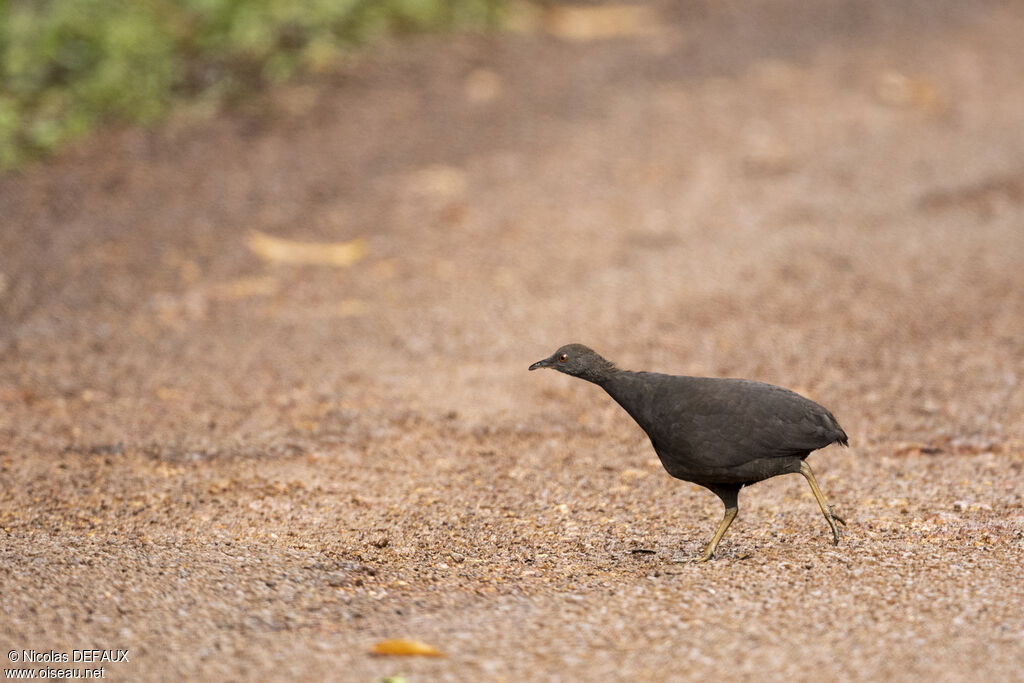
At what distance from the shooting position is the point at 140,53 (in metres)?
11.6

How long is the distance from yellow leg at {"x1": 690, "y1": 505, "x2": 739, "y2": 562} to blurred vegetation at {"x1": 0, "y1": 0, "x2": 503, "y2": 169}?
844cm

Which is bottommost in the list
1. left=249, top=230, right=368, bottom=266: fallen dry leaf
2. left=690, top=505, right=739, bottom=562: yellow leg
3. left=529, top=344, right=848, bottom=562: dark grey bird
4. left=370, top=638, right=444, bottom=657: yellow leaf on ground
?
left=249, top=230, right=368, bottom=266: fallen dry leaf

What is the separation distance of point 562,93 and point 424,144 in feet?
6.94

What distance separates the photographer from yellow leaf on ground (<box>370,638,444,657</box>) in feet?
11.0

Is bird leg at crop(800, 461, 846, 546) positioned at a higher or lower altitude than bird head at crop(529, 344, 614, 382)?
lower

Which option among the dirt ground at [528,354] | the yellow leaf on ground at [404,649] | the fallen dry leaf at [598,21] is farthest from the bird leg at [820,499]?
the fallen dry leaf at [598,21]

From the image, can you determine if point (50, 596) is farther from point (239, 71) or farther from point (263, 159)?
point (239, 71)

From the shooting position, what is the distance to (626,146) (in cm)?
1138

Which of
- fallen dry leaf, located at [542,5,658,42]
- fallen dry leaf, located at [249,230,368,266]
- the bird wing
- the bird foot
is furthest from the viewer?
fallen dry leaf, located at [542,5,658,42]

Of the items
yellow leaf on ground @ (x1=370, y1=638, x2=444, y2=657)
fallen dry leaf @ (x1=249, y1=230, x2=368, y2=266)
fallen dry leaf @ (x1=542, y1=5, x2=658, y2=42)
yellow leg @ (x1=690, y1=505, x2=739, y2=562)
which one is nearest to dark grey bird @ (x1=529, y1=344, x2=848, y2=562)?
yellow leg @ (x1=690, y1=505, x2=739, y2=562)

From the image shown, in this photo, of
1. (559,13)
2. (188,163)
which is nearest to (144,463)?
(188,163)

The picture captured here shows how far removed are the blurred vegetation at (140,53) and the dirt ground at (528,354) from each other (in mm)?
415

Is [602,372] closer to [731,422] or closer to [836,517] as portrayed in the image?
[731,422]

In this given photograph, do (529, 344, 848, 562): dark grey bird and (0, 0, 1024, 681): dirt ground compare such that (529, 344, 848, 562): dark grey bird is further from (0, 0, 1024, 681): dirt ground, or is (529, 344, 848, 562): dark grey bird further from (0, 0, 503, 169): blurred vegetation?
(0, 0, 503, 169): blurred vegetation
